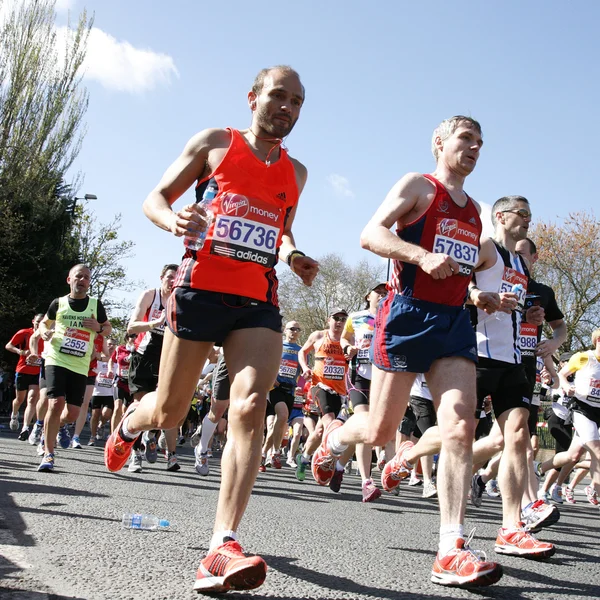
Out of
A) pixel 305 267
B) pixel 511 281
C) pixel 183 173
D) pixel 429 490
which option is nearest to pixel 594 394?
pixel 429 490

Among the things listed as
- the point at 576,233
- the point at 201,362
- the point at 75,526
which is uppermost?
the point at 576,233

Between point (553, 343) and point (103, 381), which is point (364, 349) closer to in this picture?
point (553, 343)

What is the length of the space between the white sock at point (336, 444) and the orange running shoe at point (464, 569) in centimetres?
190

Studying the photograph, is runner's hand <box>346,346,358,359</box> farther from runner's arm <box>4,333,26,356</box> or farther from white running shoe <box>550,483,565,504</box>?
runner's arm <box>4,333,26,356</box>

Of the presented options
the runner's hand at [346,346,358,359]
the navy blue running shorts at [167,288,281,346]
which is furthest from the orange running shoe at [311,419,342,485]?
the runner's hand at [346,346,358,359]

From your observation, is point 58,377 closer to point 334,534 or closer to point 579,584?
point 334,534

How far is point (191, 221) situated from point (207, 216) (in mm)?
Answer: 233

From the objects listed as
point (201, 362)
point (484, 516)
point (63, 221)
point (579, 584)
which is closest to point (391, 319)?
point (201, 362)

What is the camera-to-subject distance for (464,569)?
3480mm

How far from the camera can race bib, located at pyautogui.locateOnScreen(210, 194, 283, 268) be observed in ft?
12.4

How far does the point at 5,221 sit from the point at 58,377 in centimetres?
2524

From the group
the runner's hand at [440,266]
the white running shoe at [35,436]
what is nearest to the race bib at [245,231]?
the runner's hand at [440,266]

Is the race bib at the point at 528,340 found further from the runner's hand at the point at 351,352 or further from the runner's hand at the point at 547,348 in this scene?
the runner's hand at the point at 351,352

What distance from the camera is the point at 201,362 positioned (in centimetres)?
388
